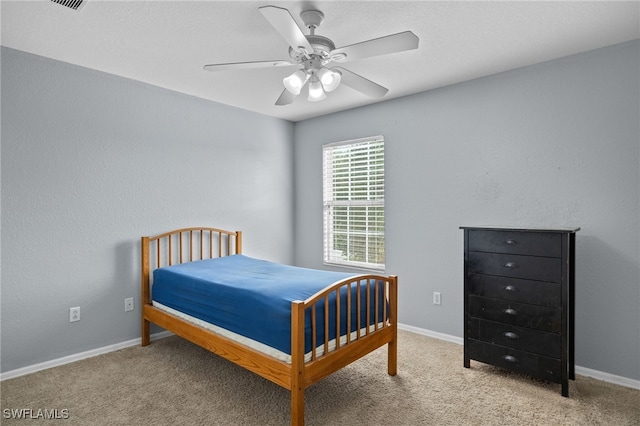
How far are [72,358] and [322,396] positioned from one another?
6.78ft

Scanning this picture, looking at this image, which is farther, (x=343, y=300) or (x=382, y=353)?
(x=382, y=353)

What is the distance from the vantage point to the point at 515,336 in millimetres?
2555

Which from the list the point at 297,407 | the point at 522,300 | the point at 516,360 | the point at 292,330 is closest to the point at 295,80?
the point at 292,330

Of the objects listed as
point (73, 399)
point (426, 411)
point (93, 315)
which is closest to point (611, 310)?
point (426, 411)

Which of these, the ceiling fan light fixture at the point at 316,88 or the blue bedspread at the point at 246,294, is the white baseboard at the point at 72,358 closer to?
the blue bedspread at the point at 246,294

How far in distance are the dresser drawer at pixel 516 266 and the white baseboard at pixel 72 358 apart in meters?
2.87

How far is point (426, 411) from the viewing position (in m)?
2.19

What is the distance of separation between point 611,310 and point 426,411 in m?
1.57

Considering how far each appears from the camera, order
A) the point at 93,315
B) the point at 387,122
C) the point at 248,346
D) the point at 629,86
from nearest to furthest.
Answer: the point at 248,346
the point at 629,86
the point at 93,315
the point at 387,122

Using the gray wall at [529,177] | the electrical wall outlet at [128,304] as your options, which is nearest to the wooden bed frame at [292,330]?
the electrical wall outlet at [128,304]

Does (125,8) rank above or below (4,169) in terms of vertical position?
above

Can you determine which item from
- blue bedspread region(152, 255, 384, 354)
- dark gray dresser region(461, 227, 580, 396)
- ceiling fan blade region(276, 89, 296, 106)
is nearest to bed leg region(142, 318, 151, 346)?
blue bedspread region(152, 255, 384, 354)

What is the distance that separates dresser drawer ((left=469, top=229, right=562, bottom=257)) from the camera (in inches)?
94.8

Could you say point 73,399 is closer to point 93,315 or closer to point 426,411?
point 93,315
